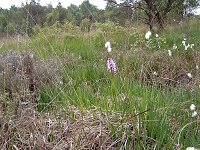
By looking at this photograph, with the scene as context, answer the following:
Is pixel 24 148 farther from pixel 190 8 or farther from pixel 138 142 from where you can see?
pixel 190 8

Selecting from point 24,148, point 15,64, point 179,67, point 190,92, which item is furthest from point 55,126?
point 179,67

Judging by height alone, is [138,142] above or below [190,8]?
below

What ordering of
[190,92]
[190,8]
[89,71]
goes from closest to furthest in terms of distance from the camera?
[190,92]
[89,71]
[190,8]

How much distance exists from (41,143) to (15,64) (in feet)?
6.47

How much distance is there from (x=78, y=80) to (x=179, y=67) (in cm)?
180

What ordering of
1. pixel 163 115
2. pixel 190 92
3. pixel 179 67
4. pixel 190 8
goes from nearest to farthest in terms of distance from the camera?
1. pixel 163 115
2. pixel 190 92
3. pixel 179 67
4. pixel 190 8

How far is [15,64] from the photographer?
12.5 feet

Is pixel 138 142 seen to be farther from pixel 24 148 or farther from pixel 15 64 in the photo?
pixel 15 64

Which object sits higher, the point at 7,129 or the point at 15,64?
the point at 15,64

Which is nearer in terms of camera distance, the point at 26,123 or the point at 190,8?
the point at 26,123

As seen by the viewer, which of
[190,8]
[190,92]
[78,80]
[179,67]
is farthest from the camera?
[190,8]

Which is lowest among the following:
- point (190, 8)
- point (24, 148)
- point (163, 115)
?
point (24, 148)

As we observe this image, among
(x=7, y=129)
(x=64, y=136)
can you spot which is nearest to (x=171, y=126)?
(x=64, y=136)

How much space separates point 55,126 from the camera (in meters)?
2.27
